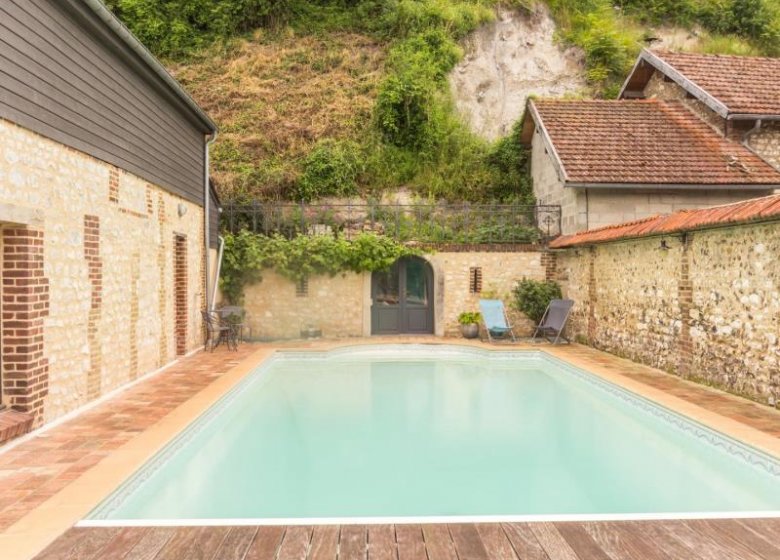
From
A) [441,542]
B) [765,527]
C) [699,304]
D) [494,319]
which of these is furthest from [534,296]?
[441,542]

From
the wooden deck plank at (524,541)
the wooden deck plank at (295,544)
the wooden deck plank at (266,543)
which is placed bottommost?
the wooden deck plank at (524,541)

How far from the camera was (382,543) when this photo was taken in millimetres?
2939

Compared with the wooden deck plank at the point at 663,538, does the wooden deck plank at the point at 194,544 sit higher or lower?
higher

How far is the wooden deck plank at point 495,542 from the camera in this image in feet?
9.23

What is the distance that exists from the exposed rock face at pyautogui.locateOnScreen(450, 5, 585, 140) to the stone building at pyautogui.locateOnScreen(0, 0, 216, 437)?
44.1 feet

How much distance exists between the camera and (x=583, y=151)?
1235 centimetres

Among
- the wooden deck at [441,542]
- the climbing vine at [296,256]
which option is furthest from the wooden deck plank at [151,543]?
the climbing vine at [296,256]

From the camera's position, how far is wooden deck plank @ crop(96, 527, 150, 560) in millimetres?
2805

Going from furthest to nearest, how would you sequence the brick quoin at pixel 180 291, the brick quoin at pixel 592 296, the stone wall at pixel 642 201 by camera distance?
the stone wall at pixel 642 201 → the brick quoin at pixel 592 296 → the brick quoin at pixel 180 291

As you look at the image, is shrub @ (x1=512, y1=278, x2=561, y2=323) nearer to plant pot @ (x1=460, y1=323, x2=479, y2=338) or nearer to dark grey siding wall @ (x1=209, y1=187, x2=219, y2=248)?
plant pot @ (x1=460, y1=323, x2=479, y2=338)

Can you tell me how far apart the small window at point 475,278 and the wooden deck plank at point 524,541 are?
32.7 feet

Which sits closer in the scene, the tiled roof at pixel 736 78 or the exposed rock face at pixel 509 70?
the tiled roof at pixel 736 78

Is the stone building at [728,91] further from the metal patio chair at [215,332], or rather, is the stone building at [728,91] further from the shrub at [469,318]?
the metal patio chair at [215,332]

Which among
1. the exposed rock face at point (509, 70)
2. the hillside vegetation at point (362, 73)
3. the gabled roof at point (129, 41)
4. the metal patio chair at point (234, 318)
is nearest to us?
the gabled roof at point (129, 41)
